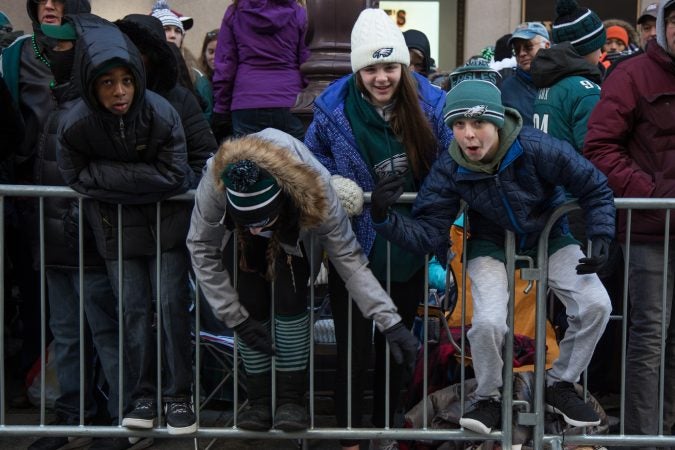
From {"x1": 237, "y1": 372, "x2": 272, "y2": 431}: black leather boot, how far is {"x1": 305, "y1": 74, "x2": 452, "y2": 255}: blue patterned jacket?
82 cm

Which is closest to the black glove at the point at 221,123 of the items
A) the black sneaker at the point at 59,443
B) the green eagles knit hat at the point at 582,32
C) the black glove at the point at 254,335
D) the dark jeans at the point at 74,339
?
the dark jeans at the point at 74,339

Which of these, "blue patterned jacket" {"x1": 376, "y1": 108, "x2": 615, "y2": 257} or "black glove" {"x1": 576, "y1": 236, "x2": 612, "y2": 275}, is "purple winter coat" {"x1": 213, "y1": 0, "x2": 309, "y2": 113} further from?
"black glove" {"x1": 576, "y1": 236, "x2": 612, "y2": 275}

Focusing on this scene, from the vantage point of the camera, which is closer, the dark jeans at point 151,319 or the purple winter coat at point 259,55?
the dark jeans at point 151,319

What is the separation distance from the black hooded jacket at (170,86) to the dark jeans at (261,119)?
5.24 ft

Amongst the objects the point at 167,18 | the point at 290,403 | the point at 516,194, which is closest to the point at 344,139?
the point at 516,194

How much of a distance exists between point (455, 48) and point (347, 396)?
11476mm

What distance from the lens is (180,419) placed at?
17.3ft

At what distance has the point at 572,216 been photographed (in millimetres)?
6137

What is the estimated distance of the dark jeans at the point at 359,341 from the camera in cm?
529

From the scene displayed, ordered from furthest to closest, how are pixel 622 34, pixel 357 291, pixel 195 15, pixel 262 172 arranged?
pixel 195 15, pixel 622 34, pixel 357 291, pixel 262 172

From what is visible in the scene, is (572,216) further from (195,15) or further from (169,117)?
(195,15)

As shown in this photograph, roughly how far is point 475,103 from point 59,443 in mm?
2984

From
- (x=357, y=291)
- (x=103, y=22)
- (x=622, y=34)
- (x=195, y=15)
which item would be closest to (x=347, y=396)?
(x=357, y=291)

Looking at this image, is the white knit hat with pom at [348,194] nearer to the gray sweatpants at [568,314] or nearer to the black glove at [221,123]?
the gray sweatpants at [568,314]
